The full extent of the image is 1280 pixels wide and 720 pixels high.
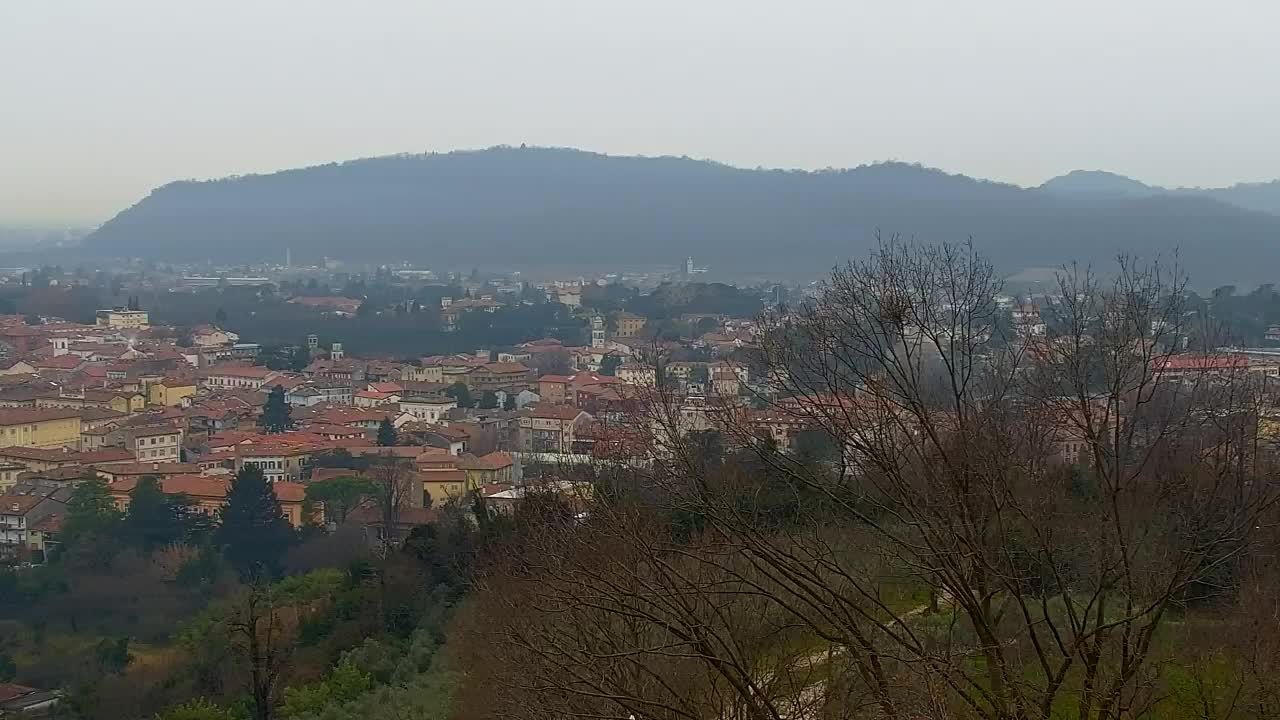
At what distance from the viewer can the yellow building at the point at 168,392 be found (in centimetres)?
3694

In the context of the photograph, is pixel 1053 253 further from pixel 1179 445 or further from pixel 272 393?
pixel 1179 445

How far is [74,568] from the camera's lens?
1922 centimetres

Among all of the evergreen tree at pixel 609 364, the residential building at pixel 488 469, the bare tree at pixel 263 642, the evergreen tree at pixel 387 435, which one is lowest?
the evergreen tree at pixel 387 435

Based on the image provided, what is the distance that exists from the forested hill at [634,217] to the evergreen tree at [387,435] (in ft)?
108

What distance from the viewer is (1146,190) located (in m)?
104

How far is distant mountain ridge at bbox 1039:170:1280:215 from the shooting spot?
298ft

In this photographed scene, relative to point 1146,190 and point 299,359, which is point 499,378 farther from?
point 1146,190

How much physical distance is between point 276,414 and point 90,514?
1228 centimetres

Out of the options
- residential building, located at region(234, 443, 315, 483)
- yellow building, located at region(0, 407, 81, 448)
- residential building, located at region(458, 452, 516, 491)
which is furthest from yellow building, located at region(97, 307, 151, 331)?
residential building, located at region(458, 452, 516, 491)

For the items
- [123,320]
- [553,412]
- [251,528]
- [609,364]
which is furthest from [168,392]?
[123,320]

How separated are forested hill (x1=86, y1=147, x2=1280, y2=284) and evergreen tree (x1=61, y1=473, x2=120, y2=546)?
4117 centimetres

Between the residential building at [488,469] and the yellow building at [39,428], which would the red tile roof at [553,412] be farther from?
the yellow building at [39,428]

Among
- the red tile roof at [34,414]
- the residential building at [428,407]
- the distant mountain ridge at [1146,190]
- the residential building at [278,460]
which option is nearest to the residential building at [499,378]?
the residential building at [428,407]

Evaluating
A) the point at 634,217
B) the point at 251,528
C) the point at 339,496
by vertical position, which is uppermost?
the point at 634,217
